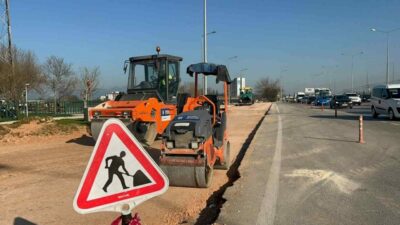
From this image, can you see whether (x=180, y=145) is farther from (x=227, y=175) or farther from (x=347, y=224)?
(x=347, y=224)

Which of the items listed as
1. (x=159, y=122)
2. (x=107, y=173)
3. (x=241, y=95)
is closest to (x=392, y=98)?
(x=159, y=122)

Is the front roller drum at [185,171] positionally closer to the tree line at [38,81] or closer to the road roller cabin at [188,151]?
the road roller cabin at [188,151]

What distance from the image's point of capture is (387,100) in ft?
87.7

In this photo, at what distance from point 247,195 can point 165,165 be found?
1.58m

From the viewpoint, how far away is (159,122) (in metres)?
13.6

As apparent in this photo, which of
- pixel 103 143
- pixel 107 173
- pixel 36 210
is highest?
pixel 103 143

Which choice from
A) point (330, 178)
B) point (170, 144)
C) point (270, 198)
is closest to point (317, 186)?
point (330, 178)

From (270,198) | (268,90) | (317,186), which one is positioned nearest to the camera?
(270,198)

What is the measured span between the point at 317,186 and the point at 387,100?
68.5 feet

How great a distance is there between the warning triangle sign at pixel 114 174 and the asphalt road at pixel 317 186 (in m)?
2.64

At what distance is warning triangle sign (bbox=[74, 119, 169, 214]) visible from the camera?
11.5ft

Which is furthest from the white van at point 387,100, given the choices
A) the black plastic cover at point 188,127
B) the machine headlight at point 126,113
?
the black plastic cover at point 188,127

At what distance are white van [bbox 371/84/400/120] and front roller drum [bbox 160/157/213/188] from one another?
21.2m

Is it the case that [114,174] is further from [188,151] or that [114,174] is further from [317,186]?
[317,186]
